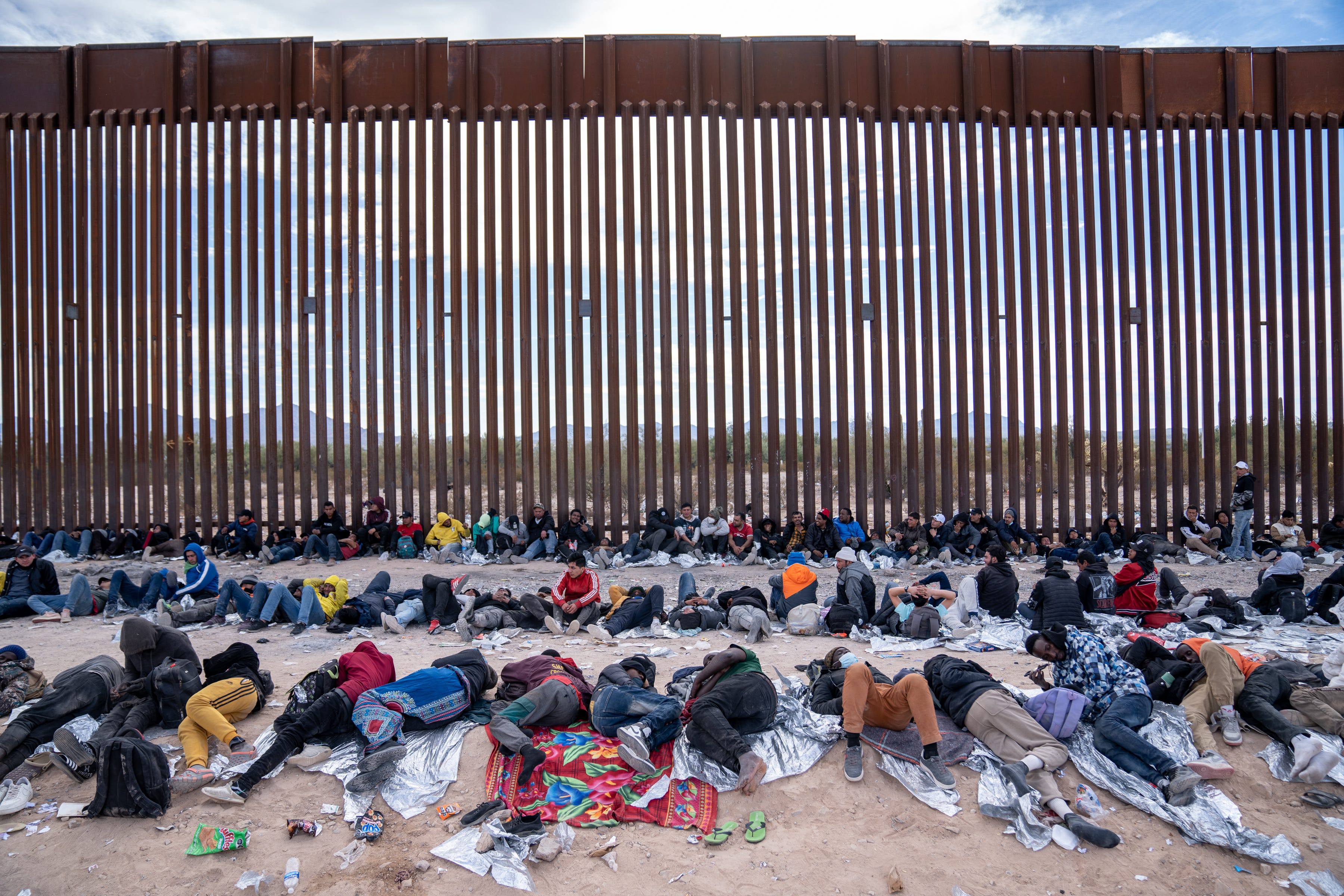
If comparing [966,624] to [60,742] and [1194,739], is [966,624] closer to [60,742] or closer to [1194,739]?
[1194,739]

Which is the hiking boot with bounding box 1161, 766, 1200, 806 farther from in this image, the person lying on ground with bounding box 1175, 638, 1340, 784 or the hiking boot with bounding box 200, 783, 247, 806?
the hiking boot with bounding box 200, 783, 247, 806

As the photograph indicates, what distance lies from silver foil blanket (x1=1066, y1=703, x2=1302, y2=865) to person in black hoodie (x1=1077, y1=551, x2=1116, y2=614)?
312 cm

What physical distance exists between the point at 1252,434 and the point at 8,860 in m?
17.7

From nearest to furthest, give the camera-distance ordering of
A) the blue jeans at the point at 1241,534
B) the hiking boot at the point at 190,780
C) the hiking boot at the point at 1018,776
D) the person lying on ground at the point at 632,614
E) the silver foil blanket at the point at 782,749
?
1. the hiking boot at the point at 1018,776
2. the hiking boot at the point at 190,780
3. the silver foil blanket at the point at 782,749
4. the person lying on ground at the point at 632,614
5. the blue jeans at the point at 1241,534

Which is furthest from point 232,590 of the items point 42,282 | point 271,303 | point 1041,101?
point 1041,101

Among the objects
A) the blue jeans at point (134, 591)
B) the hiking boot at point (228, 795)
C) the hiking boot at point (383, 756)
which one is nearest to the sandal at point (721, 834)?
the hiking boot at point (383, 756)

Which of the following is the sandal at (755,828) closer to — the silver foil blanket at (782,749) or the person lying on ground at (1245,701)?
the silver foil blanket at (782,749)

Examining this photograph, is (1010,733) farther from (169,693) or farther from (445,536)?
(445,536)

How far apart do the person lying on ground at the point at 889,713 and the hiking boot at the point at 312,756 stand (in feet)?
11.6

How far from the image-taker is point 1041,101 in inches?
546

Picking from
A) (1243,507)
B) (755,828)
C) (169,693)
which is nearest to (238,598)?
(169,693)

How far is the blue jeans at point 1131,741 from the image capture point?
185 inches

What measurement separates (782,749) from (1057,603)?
380 cm

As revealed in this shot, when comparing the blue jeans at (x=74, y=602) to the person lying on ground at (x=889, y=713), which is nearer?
the person lying on ground at (x=889, y=713)
